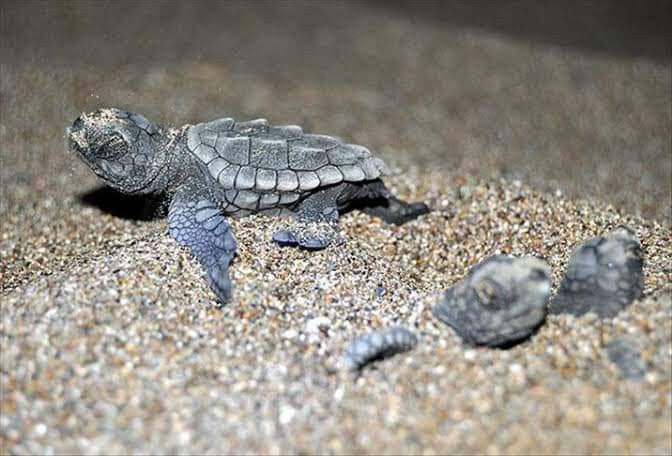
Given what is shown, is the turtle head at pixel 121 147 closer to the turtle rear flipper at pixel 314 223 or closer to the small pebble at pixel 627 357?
the turtle rear flipper at pixel 314 223

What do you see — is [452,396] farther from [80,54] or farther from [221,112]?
[80,54]

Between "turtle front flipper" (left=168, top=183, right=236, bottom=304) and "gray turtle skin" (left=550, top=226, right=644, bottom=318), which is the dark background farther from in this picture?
"gray turtle skin" (left=550, top=226, right=644, bottom=318)

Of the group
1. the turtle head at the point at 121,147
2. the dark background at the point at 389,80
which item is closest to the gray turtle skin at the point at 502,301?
the turtle head at the point at 121,147

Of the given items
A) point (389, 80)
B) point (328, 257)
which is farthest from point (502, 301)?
point (389, 80)

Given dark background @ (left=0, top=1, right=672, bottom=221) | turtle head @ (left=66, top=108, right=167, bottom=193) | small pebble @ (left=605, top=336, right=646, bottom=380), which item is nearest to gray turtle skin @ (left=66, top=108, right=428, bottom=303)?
turtle head @ (left=66, top=108, right=167, bottom=193)

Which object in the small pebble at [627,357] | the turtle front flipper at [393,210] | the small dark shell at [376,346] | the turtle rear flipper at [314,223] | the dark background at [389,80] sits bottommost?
the small dark shell at [376,346]

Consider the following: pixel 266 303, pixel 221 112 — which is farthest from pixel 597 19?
pixel 266 303
